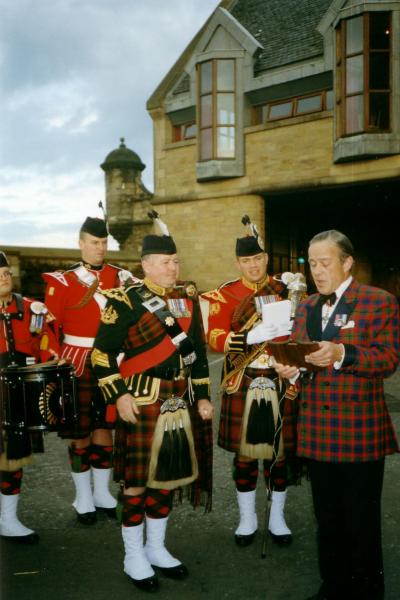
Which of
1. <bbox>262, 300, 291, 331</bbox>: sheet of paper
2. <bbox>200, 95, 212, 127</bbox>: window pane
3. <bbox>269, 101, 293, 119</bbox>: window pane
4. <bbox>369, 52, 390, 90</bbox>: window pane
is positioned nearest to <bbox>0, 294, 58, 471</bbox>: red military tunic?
<bbox>262, 300, 291, 331</bbox>: sheet of paper

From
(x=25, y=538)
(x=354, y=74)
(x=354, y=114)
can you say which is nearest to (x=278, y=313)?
(x=25, y=538)

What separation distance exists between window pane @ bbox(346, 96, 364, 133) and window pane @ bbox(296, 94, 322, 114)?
1461 mm

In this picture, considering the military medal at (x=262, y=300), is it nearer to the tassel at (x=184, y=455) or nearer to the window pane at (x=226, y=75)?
the tassel at (x=184, y=455)

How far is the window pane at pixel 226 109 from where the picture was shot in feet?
50.4

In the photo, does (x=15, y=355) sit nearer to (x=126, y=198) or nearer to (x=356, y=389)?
(x=356, y=389)

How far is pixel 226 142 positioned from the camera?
50.4ft

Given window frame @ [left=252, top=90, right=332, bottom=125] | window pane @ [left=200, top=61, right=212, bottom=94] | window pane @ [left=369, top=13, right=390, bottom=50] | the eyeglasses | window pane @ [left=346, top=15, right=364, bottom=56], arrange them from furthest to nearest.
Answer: window pane @ [left=200, top=61, right=212, bottom=94] → window frame @ [left=252, top=90, right=332, bottom=125] → window pane @ [left=346, top=15, right=364, bottom=56] → window pane @ [left=369, top=13, right=390, bottom=50] → the eyeglasses

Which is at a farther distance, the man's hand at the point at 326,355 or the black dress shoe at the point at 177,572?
the black dress shoe at the point at 177,572

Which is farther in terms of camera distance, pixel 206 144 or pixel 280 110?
pixel 206 144

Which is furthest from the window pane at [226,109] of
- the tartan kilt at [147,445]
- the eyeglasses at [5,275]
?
the tartan kilt at [147,445]

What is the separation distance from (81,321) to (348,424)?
2365 millimetres

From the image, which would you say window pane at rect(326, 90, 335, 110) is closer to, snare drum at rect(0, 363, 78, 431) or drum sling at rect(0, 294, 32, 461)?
drum sling at rect(0, 294, 32, 461)

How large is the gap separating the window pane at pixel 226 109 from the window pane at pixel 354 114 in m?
3.51

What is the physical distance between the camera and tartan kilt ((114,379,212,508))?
3.15m
